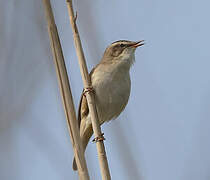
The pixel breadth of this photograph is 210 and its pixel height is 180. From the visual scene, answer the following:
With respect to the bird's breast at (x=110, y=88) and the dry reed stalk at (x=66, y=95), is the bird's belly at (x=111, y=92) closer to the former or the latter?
the bird's breast at (x=110, y=88)

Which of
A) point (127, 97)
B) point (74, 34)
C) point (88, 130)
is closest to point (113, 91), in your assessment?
point (127, 97)

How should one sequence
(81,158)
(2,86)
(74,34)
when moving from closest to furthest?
(81,158) → (2,86) → (74,34)

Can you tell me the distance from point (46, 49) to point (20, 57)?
16 cm

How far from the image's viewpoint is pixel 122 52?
149 inches

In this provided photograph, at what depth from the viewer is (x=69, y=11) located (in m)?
2.26

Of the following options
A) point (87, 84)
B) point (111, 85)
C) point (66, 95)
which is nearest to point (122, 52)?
point (111, 85)

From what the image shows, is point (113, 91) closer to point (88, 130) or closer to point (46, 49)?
point (88, 130)

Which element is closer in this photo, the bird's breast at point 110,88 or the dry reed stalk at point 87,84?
the dry reed stalk at point 87,84

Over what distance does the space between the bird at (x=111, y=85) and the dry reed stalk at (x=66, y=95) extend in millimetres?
1446

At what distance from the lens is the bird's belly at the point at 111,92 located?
3416 mm

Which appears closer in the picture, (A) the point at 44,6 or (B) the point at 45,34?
(A) the point at 44,6

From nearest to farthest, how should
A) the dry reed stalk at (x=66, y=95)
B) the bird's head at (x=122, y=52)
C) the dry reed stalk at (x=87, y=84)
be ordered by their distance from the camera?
the dry reed stalk at (x=66, y=95) → the dry reed stalk at (x=87, y=84) → the bird's head at (x=122, y=52)

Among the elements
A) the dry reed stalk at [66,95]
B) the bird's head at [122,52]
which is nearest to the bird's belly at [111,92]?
the bird's head at [122,52]

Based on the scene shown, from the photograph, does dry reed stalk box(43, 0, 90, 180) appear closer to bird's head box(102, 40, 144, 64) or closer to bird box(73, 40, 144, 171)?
bird box(73, 40, 144, 171)
